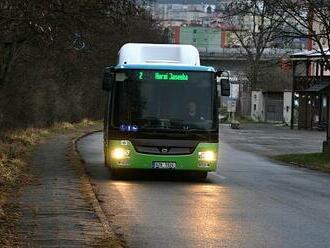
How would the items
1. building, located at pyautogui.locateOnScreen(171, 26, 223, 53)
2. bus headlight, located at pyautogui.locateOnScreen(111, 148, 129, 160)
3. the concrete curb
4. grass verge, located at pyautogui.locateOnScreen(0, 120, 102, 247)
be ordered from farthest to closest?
1. building, located at pyautogui.locateOnScreen(171, 26, 223, 53)
2. bus headlight, located at pyautogui.locateOnScreen(111, 148, 129, 160)
3. grass verge, located at pyautogui.locateOnScreen(0, 120, 102, 247)
4. the concrete curb

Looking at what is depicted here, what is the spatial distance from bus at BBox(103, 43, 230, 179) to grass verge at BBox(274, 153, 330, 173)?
317 inches

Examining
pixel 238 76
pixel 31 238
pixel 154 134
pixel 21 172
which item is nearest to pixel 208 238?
pixel 31 238

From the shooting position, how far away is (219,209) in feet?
40.5

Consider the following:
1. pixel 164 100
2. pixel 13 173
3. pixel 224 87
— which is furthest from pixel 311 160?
pixel 13 173

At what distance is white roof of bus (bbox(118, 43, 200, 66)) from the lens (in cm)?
1819

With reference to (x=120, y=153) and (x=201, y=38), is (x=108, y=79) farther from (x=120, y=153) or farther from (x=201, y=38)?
(x=201, y=38)

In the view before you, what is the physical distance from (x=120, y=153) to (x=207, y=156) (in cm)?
206

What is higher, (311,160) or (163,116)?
(163,116)

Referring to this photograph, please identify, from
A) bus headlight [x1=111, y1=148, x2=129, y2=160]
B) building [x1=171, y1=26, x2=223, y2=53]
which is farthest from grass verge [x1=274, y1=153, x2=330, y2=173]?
building [x1=171, y1=26, x2=223, y2=53]

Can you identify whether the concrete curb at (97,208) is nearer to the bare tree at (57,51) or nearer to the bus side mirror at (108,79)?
the bus side mirror at (108,79)

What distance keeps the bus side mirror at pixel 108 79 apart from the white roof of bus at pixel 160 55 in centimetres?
103

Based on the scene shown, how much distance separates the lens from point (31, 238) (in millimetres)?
8602

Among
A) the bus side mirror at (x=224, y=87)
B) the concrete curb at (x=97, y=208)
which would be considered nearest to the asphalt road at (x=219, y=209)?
the concrete curb at (x=97, y=208)

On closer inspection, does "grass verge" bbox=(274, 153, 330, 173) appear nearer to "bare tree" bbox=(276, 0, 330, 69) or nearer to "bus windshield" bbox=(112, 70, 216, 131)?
"bare tree" bbox=(276, 0, 330, 69)
